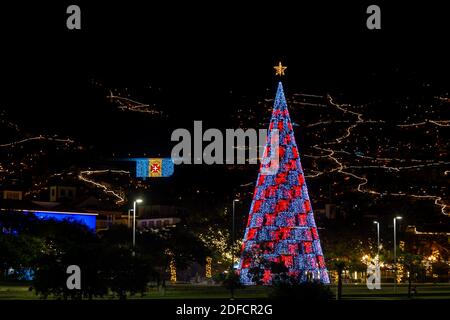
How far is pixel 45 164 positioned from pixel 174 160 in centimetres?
1291

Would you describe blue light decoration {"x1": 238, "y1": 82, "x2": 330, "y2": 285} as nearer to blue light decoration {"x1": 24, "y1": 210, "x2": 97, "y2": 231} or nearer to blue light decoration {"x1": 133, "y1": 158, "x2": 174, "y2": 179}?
blue light decoration {"x1": 133, "y1": 158, "x2": 174, "y2": 179}

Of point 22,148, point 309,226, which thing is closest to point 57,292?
point 309,226

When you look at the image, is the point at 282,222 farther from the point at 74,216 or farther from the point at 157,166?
the point at 74,216

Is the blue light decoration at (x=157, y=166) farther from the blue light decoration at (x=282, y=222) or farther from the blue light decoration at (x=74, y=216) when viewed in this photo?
the blue light decoration at (x=282, y=222)

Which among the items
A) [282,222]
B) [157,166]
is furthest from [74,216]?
[282,222]

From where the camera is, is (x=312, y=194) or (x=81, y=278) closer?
(x=81, y=278)

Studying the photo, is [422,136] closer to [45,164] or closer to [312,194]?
[312,194]

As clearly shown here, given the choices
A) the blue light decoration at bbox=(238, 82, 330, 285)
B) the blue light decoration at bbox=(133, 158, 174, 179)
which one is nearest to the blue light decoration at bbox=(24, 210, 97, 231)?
the blue light decoration at bbox=(133, 158, 174, 179)


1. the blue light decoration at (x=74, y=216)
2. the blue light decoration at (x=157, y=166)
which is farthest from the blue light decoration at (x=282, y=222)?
the blue light decoration at (x=74, y=216)

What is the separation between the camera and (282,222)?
49062mm

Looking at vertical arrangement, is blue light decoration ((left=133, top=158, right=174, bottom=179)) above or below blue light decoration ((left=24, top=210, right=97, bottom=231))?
above

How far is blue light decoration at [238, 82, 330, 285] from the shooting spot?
160 ft

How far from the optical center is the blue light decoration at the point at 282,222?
4866cm
